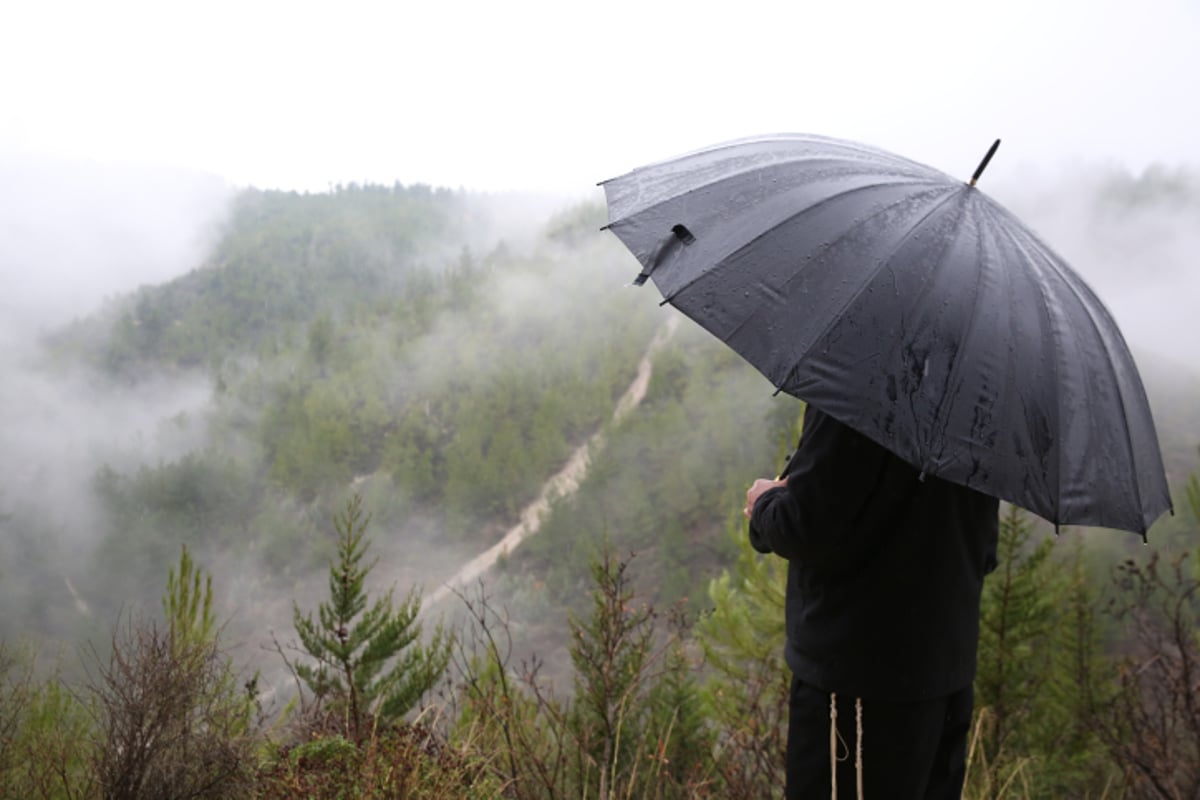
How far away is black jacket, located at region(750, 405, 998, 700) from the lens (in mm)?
1337

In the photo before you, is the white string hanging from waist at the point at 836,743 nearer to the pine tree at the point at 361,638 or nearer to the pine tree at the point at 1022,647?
the pine tree at the point at 361,638

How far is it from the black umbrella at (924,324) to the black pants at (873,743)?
0.43 m

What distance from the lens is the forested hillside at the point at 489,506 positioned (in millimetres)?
5879

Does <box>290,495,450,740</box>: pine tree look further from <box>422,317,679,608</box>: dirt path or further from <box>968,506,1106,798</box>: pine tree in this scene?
<box>422,317,679,608</box>: dirt path

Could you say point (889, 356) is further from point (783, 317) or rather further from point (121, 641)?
point (121, 641)

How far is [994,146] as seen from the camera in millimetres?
1444

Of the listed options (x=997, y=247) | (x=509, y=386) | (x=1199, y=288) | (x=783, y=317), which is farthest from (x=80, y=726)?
(x=1199, y=288)

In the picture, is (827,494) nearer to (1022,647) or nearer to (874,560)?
(874,560)

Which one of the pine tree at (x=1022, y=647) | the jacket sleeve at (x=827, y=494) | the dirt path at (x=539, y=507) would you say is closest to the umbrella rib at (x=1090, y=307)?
the jacket sleeve at (x=827, y=494)

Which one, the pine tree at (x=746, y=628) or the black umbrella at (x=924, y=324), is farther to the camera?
the pine tree at (x=746, y=628)

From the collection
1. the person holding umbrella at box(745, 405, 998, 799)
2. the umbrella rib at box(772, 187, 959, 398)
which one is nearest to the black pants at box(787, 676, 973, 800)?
the person holding umbrella at box(745, 405, 998, 799)

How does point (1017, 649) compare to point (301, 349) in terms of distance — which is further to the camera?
point (301, 349)

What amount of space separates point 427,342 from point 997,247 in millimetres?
50556

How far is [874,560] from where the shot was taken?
4.54ft
